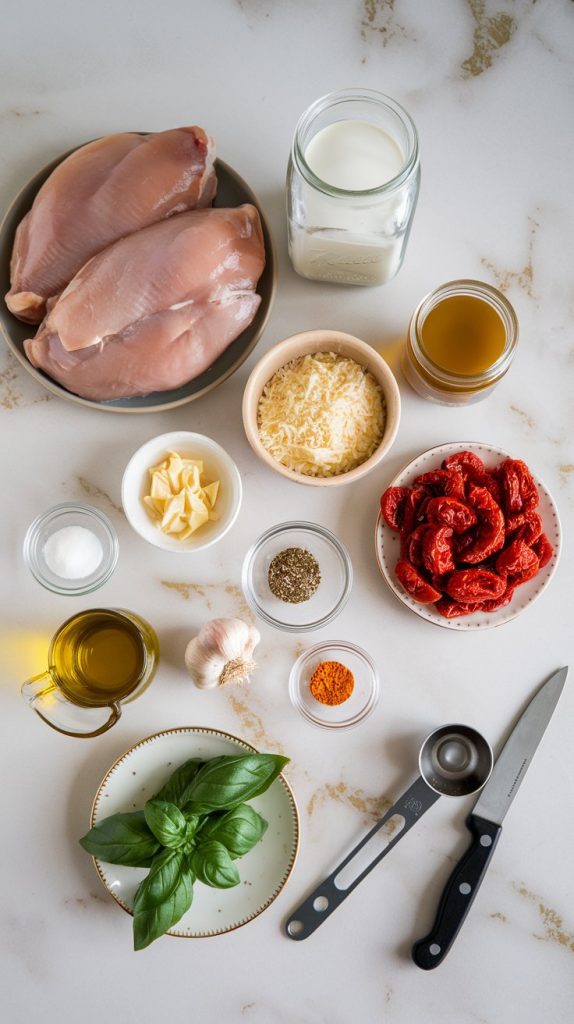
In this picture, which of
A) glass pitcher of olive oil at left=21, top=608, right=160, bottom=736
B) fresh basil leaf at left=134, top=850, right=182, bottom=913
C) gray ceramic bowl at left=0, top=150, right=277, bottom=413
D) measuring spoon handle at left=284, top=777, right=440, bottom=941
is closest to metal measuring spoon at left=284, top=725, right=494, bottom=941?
measuring spoon handle at left=284, top=777, right=440, bottom=941

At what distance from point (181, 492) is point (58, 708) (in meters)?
0.50

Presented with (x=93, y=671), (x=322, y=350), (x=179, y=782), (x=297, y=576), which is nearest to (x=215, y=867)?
(x=179, y=782)

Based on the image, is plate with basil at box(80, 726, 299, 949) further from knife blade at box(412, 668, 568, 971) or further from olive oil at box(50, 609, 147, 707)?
knife blade at box(412, 668, 568, 971)

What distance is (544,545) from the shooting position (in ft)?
5.26

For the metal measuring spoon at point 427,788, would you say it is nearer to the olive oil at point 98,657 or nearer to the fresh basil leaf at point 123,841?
the fresh basil leaf at point 123,841

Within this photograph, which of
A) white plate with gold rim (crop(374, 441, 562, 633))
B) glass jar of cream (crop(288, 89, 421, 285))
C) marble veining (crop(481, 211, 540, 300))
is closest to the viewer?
glass jar of cream (crop(288, 89, 421, 285))

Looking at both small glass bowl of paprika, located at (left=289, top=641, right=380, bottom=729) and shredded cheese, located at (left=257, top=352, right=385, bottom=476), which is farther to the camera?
small glass bowl of paprika, located at (left=289, top=641, right=380, bottom=729)

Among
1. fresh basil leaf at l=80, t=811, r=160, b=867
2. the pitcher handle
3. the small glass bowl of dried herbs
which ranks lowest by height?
fresh basil leaf at l=80, t=811, r=160, b=867

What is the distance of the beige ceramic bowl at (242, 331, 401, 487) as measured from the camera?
5.07ft

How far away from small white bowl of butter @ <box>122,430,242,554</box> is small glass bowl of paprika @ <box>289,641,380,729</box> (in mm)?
347

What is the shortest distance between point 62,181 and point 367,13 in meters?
0.77

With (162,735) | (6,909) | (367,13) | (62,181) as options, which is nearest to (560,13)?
(367,13)

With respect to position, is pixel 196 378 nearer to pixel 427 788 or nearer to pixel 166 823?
pixel 166 823

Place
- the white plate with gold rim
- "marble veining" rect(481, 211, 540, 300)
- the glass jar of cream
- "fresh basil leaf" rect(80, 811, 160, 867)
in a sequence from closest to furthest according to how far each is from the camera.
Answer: the glass jar of cream
"fresh basil leaf" rect(80, 811, 160, 867)
the white plate with gold rim
"marble veining" rect(481, 211, 540, 300)
